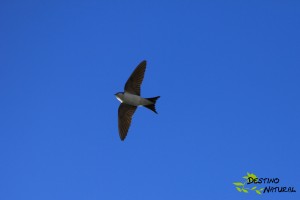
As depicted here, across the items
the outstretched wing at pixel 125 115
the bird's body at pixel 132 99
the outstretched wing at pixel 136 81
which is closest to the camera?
the bird's body at pixel 132 99

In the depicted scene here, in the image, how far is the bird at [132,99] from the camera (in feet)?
38.4

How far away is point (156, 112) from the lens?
1139cm

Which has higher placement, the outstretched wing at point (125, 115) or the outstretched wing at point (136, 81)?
the outstretched wing at point (136, 81)

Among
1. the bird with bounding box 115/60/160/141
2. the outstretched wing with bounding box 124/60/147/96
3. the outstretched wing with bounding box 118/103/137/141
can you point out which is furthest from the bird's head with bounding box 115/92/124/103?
the outstretched wing with bounding box 118/103/137/141

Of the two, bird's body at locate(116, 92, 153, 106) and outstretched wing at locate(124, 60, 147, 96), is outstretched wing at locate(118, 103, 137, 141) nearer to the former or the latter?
bird's body at locate(116, 92, 153, 106)

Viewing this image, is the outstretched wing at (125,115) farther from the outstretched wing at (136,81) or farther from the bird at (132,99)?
the outstretched wing at (136,81)

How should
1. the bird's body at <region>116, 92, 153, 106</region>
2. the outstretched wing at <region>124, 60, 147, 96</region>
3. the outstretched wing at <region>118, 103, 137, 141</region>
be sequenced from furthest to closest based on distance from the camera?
A: 1. the outstretched wing at <region>118, 103, 137, 141</region>
2. the outstretched wing at <region>124, 60, 147, 96</region>
3. the bird's body at <region>116, 92, 153, 106</region>

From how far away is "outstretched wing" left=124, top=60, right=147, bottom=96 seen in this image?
1204 centimetres

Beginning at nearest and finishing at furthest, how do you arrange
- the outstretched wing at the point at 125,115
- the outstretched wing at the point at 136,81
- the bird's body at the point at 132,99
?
the bird's body at the point at 132,99 → the outstretched wing at the point at 136,81 → the outstretched wing at the point at 125,115

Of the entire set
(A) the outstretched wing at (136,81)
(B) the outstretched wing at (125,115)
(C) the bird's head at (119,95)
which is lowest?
(B) the outstretched wing at (125,115)

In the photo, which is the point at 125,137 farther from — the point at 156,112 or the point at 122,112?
the point at 156,112

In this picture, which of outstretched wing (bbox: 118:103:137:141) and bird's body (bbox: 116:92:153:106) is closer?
bird's body (bbox: 116:92:153:106)

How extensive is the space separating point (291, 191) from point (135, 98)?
4.48 m

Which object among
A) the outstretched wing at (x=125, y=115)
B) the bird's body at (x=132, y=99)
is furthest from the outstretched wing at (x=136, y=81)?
the outstretched wing at (x=125, y=115)
